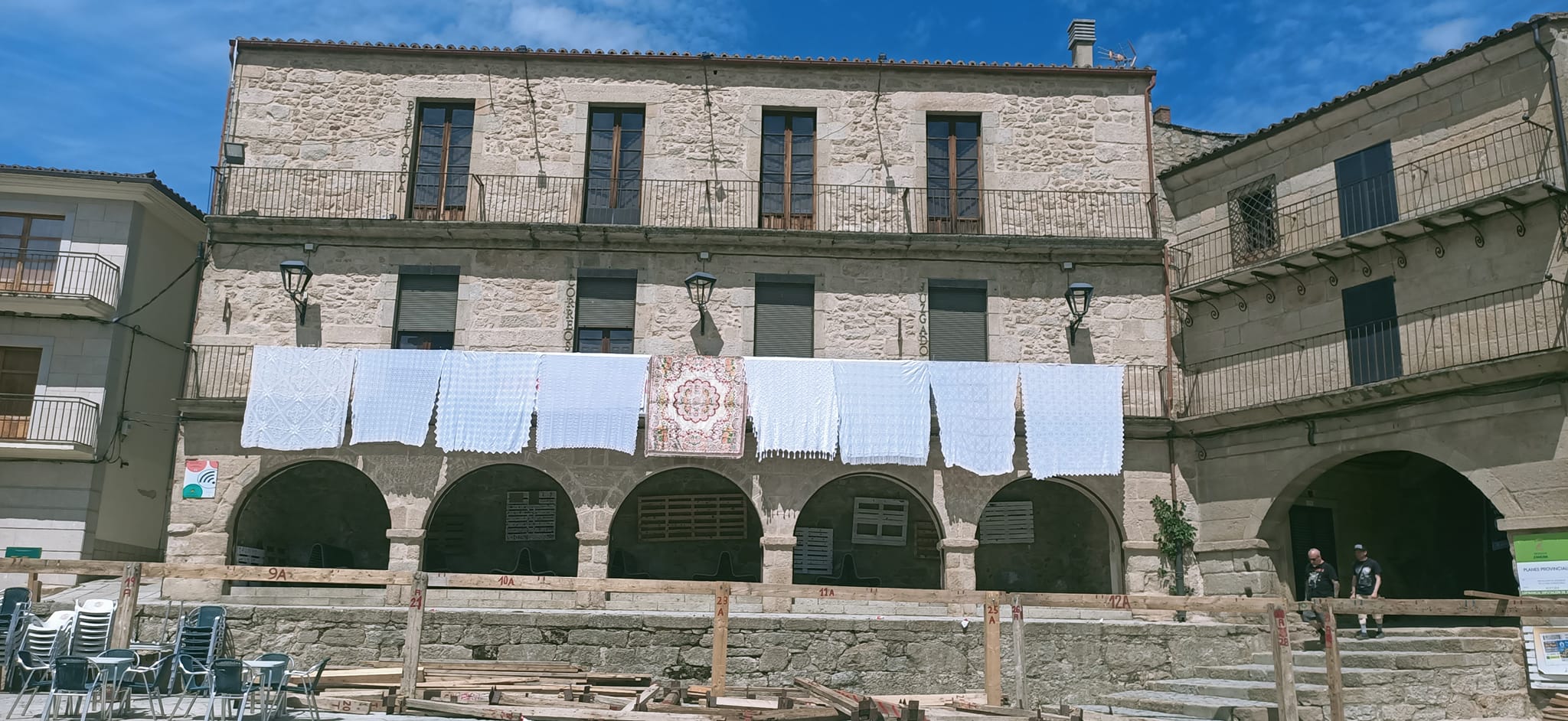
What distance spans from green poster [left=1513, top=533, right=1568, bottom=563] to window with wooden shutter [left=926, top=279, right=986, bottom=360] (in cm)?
733

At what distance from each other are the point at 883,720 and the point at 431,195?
11.7 meters

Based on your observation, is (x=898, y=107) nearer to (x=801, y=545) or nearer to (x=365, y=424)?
(x=801, y=545)

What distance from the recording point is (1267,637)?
53.7 feet

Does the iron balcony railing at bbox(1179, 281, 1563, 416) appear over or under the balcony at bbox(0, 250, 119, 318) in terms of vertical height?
under

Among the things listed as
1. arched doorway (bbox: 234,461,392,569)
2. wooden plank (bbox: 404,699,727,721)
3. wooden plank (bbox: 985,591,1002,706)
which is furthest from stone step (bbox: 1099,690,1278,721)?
arched doorway (bbox: 234,461,392,569)

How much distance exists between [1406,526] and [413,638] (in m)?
15.3

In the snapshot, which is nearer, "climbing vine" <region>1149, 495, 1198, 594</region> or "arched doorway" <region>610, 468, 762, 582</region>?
"climbing vine" <region>1149, 495, 1198, 594</region>

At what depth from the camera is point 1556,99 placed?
14852 millimetres

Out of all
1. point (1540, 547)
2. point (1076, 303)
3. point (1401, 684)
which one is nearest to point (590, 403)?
point (1076, 303)

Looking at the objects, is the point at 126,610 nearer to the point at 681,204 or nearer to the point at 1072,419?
the point at 681,204

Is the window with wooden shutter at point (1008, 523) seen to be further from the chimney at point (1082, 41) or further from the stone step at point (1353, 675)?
the chimney at point (1082, 41)

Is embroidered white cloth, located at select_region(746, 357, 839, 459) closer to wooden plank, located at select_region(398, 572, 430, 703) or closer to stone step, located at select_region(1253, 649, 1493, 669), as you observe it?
wooden plank, located at select_region(398, 572, 430, 703)

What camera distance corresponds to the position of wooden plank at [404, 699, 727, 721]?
1081cm

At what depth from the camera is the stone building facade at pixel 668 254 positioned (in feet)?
58.4
